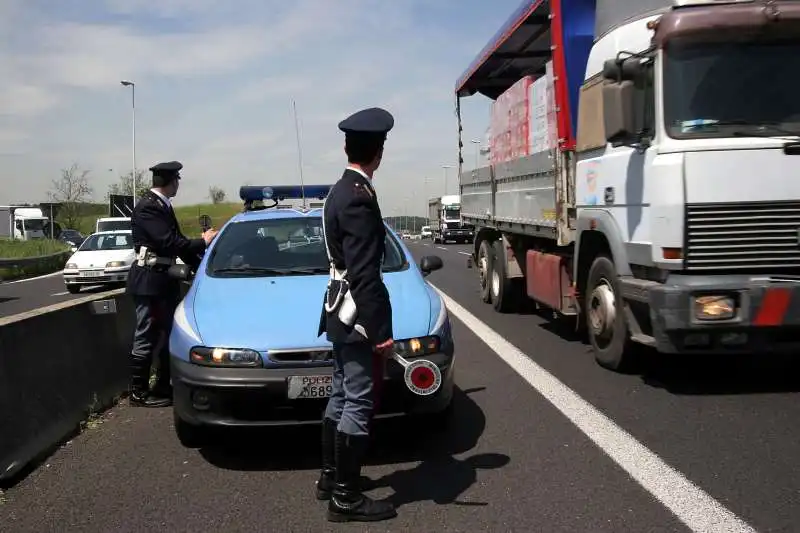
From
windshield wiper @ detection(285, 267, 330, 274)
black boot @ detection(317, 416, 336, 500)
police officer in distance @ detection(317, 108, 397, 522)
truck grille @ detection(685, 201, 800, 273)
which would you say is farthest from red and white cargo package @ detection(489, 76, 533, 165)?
black boot @ detection(317, 416, 336, 500)

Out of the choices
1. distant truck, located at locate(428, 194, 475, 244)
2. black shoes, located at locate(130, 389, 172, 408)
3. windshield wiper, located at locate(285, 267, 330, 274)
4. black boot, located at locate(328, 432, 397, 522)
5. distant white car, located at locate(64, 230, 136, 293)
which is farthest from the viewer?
distant truck, located at locate(428, 194, 475, 244)

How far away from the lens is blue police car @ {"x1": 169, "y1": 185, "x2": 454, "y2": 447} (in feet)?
14.3

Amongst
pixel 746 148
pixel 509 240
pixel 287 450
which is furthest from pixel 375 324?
pixel 509 240

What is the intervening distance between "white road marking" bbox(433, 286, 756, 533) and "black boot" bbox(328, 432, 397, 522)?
1408mm

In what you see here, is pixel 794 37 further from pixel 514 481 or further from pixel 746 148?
pixel 514 481

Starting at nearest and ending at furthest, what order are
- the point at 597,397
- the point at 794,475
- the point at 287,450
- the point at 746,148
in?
the point at 794,475 < the point at 287,450 < the point at 746,148 < the point at 597,397

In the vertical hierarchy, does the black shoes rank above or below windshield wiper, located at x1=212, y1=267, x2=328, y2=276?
below

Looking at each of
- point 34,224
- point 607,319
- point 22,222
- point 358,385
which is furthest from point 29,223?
point 358,385

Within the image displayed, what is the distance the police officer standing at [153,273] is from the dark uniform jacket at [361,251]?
2680 mm

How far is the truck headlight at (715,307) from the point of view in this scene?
5461mm

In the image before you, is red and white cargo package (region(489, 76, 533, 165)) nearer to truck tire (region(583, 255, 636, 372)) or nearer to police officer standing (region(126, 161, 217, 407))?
truck tire (region(583, 255, 636, 372))

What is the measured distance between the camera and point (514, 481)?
418cm

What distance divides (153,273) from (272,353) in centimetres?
195

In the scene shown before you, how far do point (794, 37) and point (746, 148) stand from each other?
3.04ft
